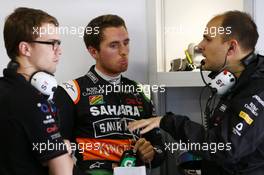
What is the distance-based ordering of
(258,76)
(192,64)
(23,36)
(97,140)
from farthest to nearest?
(192,64), (97,140), (258,76), (23,36)

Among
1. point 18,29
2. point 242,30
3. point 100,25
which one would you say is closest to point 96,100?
point 100,25

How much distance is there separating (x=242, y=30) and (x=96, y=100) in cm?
81

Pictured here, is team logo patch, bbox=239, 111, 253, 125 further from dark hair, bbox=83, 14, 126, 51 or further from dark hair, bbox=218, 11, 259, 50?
dark hair, bbox=83, 14, 126, 51

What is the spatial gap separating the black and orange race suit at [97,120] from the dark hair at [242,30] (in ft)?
2.19

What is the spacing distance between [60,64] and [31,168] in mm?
1138

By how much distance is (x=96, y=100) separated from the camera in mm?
1766

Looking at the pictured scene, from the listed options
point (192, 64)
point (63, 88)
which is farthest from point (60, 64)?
point (192, 64)

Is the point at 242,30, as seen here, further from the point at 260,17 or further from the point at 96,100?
the point at 96,100

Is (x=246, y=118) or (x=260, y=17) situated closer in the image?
(x=246, y=118)

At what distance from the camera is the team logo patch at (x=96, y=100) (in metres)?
1.76

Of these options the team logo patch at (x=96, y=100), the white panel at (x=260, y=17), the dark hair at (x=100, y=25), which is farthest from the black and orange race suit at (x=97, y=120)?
the white panel at (x=260, y=17)

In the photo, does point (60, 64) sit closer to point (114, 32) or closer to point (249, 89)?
point (114, 32)

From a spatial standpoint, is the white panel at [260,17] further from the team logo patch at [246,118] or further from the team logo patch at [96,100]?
the team logo patch at [96,100]

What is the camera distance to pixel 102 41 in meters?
1.83
